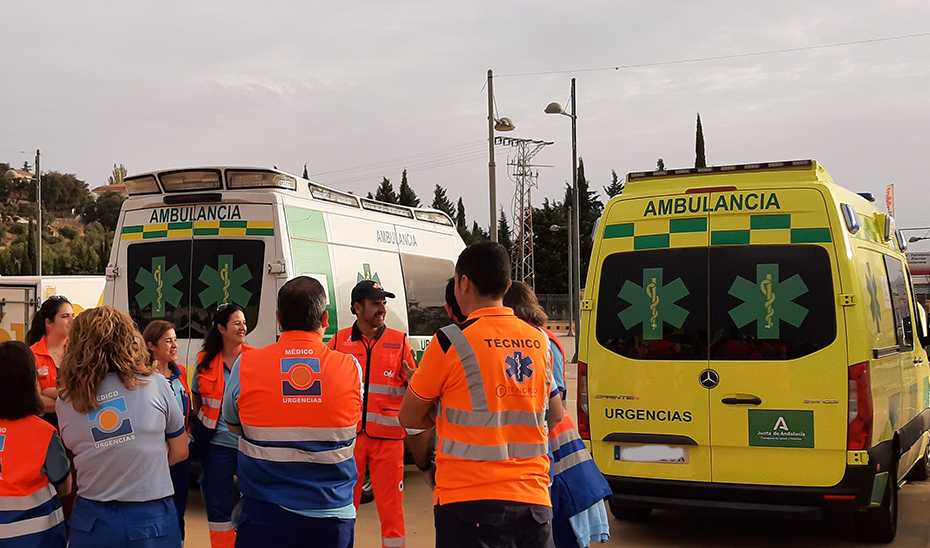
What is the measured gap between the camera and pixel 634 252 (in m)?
6.29

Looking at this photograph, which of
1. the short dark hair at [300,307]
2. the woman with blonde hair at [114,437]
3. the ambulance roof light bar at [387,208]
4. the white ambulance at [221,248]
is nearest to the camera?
the woman with blonde hair at [114,437]

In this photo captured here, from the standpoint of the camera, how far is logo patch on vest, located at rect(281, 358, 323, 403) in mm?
3699

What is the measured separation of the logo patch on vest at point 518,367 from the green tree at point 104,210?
75.3m

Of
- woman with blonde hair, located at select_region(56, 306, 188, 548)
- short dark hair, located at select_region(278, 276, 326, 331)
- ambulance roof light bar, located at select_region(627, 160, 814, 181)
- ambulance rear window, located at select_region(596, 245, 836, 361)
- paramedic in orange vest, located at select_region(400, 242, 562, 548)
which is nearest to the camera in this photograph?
paramedic in orange vest, located at select_region(400, 242, 562, 548)

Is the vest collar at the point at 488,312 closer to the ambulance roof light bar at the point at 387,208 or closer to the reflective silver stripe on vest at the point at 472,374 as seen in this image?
the reflective silver stripe on vest at the point at 472,374

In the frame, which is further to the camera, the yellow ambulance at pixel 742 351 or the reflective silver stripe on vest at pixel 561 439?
the yellow ambulance at pixel 742 351

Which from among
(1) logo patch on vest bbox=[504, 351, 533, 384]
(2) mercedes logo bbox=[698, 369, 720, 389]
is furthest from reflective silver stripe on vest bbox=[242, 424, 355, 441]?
(2) mercedes logo bbox=[698, 369, 720, 389]

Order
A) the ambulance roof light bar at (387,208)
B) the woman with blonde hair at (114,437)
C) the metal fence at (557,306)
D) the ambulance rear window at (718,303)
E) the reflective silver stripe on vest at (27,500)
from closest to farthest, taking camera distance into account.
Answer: the woman with blonde hair at (114,437) → the reflective silver stripe on vest at (27,500) → the ambulance rear window at (718,303) → the ambulance roof light bar at (387,208) → the metal fence at (557,306)

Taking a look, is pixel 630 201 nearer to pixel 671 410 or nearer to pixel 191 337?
pixel 671 410

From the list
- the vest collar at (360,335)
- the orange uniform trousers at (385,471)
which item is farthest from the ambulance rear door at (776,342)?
the vest collar at (360,335)

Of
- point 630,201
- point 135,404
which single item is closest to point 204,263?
point 630,201

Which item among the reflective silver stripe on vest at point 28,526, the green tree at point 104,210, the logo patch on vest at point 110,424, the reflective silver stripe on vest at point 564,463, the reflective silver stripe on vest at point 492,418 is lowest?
the reflective silver stripe on vest at point 28,526

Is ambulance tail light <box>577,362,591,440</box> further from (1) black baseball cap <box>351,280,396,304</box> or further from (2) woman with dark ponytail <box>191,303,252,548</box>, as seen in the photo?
(2) woman with dark ponytail <box>191,303,252,548</box>

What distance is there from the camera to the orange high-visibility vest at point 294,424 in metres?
3.69
